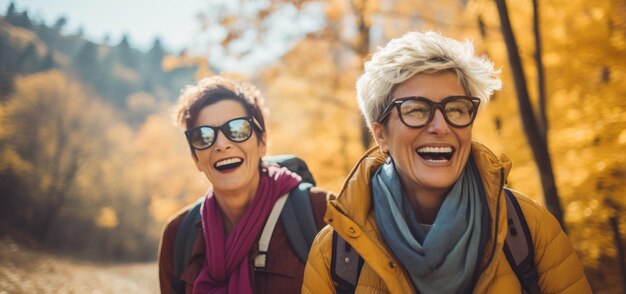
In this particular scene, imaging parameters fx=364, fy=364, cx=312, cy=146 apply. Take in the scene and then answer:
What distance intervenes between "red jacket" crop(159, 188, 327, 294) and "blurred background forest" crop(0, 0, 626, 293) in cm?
65

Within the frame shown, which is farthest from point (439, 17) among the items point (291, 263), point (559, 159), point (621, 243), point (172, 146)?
point (172, 146)

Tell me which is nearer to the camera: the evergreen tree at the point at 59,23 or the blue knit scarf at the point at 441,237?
the blue knit scarf at the point at 441,237

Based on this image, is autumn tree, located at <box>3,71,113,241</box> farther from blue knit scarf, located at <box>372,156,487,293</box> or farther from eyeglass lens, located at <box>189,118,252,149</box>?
blue knit scarf, located at <box>372,156,487,293</box>

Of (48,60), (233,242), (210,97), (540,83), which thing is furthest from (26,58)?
(540,83)

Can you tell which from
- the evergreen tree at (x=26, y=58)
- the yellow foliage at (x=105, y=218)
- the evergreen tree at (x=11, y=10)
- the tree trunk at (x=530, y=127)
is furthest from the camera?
the yellow foliage at (x=105, y=218)

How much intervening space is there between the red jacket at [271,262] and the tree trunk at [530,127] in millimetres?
1991

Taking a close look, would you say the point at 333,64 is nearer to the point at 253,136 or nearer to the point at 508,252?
the point at 253,136

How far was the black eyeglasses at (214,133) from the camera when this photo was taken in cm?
261

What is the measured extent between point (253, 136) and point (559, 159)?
3122 millimetres

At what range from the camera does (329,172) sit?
28.6 feet

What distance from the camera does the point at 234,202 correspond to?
2.69 metres

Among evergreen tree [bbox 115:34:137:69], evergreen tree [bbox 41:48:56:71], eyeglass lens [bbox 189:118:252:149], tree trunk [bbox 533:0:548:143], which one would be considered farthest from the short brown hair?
evergreen tree [bbox 115:34:137:69]

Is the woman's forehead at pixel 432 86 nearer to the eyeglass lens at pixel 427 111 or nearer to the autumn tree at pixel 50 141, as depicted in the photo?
the eyeglass lens at pixel 427 111


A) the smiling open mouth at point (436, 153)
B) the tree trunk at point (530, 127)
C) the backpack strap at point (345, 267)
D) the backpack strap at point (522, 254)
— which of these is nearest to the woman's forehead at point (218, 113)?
the backpack strap at point (345, 267)
